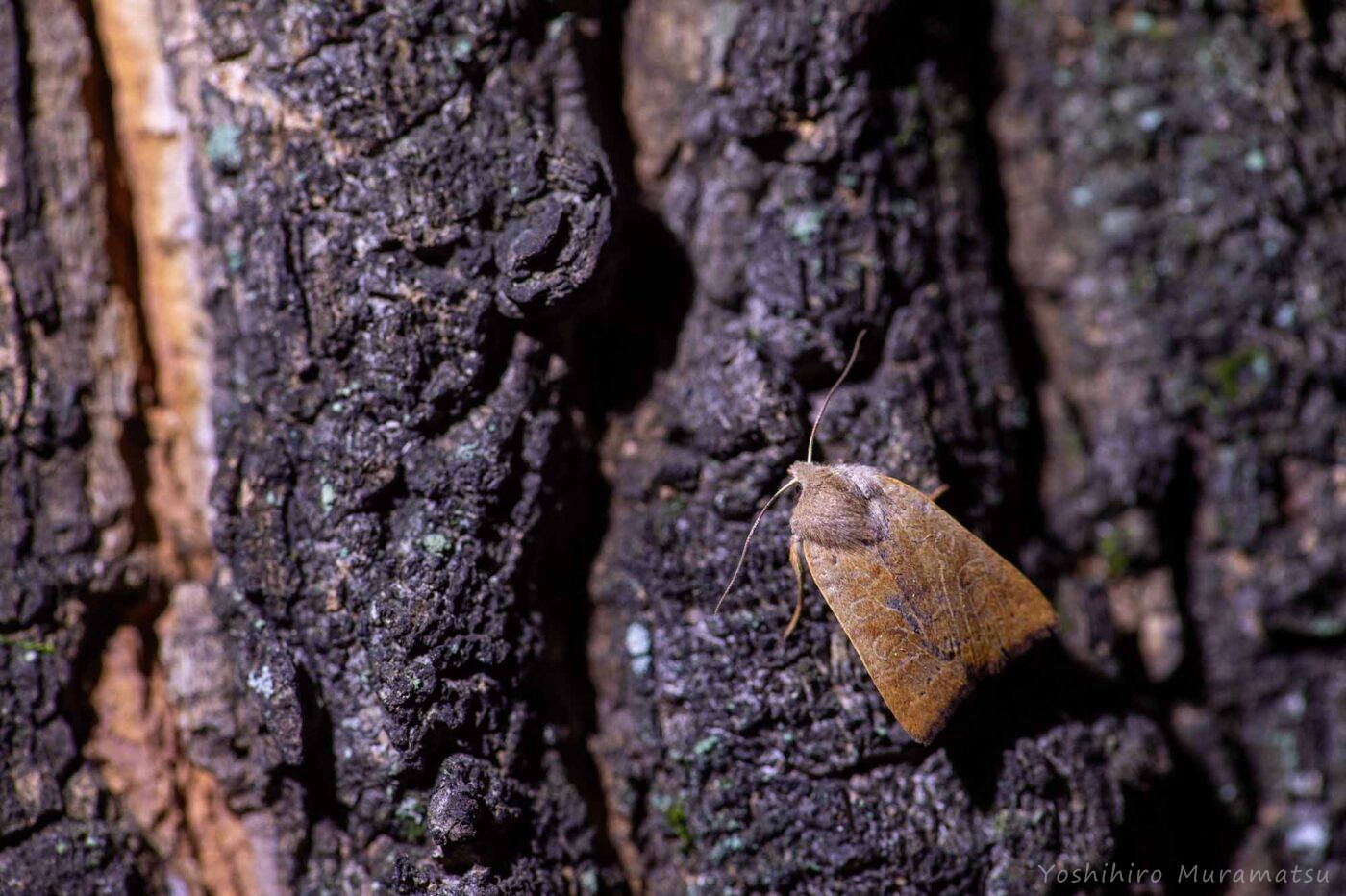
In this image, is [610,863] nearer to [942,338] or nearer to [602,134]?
[942,338]

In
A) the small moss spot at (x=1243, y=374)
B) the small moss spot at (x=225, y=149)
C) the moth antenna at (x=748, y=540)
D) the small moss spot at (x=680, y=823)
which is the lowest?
the small moss spot at (x=680, y=823)

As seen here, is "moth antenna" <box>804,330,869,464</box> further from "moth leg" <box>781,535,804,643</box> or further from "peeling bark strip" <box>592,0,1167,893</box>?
"moth leg" <box>781,535,804,643</box>

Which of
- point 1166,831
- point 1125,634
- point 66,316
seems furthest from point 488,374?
point 1166,831

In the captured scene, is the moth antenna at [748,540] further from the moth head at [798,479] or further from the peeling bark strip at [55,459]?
the peeling bark strip at [55,459]

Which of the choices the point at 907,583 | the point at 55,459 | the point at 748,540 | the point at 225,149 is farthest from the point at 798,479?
the point at 55,459

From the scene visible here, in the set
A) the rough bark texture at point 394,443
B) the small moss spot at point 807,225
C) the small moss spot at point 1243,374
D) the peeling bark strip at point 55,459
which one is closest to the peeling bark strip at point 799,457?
the small moss spot at point 807,225

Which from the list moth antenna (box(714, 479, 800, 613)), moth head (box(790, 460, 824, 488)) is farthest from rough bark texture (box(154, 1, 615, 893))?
moth head (box(790, 460, 824, 488))
